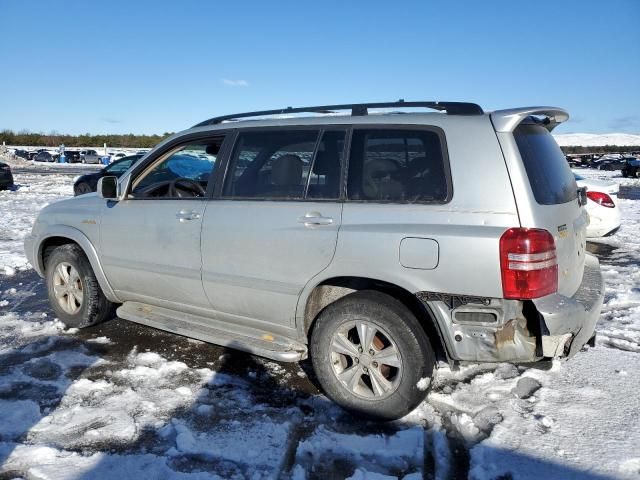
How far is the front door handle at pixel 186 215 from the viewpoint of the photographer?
12.9ft

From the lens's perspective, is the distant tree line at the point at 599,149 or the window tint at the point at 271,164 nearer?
the window tint at the point at 271,164

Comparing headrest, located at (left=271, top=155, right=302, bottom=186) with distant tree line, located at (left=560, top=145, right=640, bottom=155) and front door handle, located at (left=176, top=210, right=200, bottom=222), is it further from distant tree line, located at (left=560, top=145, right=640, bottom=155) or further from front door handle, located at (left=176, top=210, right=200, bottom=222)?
distant tree line, located at (left=560, top=145, right=640, bottom=155)

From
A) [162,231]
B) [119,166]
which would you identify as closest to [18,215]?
[119,166]

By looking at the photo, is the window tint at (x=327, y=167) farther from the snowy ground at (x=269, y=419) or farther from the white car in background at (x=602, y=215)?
the white car in background at (x=602, y=215)

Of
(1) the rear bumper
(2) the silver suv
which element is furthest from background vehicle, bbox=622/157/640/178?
(1) the rear bumper

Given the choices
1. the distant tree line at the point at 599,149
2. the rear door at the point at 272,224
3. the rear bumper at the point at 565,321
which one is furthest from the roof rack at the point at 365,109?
the distant tree line at the point at 599,149

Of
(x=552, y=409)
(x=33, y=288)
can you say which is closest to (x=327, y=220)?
(x=552, y=409)

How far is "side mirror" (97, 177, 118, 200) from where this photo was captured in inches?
→ 176

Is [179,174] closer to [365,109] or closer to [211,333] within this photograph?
[211,333]

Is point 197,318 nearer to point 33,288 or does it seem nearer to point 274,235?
point 274,235

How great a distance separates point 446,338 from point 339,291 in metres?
0.78

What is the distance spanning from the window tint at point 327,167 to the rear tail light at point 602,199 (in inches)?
258

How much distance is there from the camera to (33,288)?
629 cm

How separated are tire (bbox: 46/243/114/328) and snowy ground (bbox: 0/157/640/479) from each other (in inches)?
8.3
